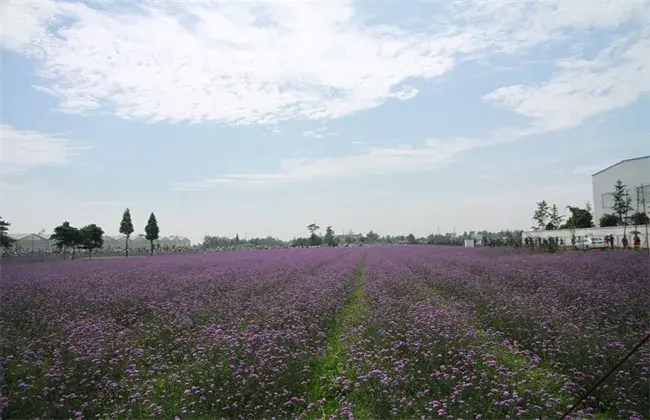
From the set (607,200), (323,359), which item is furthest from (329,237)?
(323,359)

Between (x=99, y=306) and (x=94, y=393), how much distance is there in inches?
201

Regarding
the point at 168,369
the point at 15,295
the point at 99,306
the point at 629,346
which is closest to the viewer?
the point at 629,346

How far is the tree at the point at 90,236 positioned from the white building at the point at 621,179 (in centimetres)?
6784

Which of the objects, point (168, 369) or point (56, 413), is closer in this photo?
point (56, 413)

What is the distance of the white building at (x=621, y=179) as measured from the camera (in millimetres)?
60266

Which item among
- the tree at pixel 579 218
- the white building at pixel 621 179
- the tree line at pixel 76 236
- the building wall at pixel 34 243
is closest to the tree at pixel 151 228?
the tree line at pixel 76 236

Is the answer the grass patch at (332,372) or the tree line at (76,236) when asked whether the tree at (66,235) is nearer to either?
the tree line at (76,236)

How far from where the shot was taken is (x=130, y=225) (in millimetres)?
64500

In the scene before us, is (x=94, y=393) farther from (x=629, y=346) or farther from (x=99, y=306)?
(x=629, y=346)

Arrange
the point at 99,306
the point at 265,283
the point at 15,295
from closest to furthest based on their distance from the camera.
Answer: the point at 99,306, the point at 15,295, the point at 265,283

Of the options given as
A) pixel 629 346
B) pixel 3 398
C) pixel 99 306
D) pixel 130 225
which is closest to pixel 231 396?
pixel 3 398

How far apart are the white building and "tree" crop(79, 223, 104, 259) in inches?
2671

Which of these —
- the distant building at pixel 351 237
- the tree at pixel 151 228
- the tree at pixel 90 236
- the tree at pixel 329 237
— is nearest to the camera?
the tree at pixel 90 236

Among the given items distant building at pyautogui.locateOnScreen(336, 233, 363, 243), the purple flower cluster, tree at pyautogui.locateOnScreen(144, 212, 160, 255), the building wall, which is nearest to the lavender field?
the purple flower cluster
